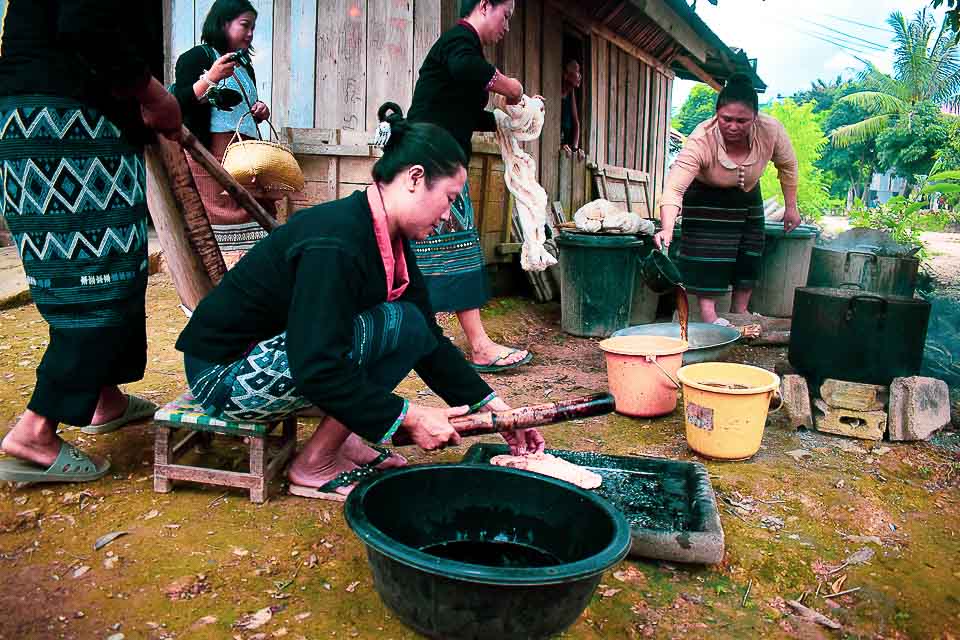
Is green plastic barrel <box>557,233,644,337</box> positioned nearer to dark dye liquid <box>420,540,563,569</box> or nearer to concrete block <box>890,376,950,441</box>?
concrete block <box>890,376,950,441</box>

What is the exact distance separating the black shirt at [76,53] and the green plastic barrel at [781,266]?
16.5 ft

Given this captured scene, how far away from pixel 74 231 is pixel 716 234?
13.7 ft

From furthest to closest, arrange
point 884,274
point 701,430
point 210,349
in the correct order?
point 884,274
point 701,430
point 210,349

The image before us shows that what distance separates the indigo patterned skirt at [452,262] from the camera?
407 cm

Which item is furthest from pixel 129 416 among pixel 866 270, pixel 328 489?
pixel 866 270

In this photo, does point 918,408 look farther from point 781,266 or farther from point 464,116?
point 781,266

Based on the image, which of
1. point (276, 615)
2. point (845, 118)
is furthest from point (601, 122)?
point (845, 118)

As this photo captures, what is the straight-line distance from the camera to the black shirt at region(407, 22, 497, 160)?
3.64 metres

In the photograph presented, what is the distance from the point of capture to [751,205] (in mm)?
5199

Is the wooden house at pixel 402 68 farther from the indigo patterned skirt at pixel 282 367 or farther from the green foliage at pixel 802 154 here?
the green foliage at pixel 802 154

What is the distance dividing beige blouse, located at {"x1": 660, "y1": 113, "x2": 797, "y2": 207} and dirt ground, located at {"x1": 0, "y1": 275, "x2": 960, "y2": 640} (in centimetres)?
218

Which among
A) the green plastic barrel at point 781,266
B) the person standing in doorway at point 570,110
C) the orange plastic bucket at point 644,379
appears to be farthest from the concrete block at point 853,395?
the person standing in doorway at point 570,110

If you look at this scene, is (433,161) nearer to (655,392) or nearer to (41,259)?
(41,259)

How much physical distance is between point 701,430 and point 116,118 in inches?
98.3
